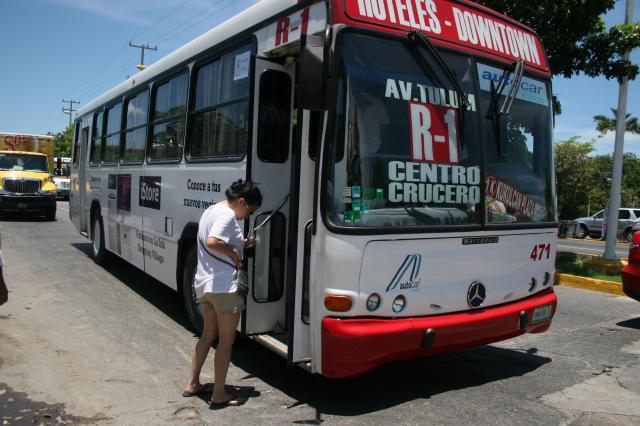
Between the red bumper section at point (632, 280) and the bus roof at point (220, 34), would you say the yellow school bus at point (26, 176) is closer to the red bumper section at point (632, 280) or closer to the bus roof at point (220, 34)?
the bus roof at point (220, 34)

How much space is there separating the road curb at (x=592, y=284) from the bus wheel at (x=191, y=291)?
7.36 m

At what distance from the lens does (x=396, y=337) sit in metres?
3.83

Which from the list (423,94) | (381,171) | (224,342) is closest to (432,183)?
(381,171)

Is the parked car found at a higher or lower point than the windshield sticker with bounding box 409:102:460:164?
lower

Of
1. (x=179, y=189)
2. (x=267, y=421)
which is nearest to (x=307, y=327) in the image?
(x=267, y=421)

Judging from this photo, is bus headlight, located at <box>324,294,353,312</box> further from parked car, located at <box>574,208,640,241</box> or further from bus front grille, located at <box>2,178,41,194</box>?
parked car, located at <box>574,208,640,241</box>

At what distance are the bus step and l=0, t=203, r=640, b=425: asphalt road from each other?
37 centimetres

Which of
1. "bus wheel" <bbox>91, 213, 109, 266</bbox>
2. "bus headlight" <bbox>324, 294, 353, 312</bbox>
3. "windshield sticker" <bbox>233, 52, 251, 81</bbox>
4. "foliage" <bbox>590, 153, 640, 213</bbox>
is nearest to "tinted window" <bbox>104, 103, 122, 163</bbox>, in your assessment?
"bus wheel" <bbox>91, 213, 109, 266</bbox>

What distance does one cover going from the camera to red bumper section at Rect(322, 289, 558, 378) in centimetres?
372

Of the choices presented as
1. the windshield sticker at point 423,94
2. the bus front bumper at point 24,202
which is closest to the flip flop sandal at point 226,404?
the windshield sticker at point 423,94

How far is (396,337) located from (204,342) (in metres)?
1.46

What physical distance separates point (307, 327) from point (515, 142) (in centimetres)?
236

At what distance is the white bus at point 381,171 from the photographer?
3.80 m

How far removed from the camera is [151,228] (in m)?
6.97
